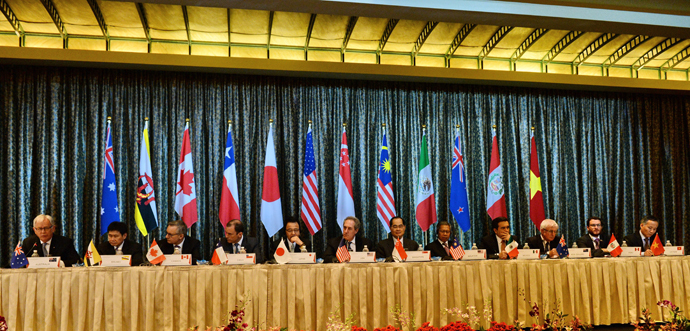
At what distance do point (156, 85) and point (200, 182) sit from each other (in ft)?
4.79

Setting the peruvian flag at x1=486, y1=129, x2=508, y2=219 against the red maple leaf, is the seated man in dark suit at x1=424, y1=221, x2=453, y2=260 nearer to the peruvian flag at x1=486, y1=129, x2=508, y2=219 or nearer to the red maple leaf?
the peruvian flag at x1=486, y1=129, x2=508, y2=219

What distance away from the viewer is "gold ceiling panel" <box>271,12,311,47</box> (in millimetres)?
6414

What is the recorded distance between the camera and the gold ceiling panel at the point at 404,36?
22.0 ft

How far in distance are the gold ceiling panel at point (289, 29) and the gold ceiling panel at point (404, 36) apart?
1162 mm

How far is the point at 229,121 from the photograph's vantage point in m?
7.27

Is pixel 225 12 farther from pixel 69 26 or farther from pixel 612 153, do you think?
pixel 612 153

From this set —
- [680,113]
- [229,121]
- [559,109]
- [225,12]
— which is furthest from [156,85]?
[680,113]

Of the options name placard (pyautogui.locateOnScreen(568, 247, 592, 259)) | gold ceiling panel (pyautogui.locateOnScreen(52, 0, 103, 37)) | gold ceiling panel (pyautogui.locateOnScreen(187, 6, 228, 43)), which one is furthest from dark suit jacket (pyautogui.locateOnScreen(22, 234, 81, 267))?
name placard (pyautogui.locateOnScreen(568, 247, 592, 259))

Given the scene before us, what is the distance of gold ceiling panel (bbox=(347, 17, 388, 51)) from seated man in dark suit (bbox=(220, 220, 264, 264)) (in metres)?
2.89

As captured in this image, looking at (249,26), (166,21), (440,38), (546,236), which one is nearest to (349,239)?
(546,236)

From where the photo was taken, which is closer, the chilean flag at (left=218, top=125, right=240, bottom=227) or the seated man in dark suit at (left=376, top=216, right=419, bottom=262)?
the seated man in dark suit at (left=376, top=216, right=419, bottom=262)

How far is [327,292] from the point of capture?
4262 millimetres

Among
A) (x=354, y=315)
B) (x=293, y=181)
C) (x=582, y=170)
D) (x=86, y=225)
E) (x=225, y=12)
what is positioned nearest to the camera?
(x=354, y=315)

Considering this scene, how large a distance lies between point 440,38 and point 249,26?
2.54 metres
